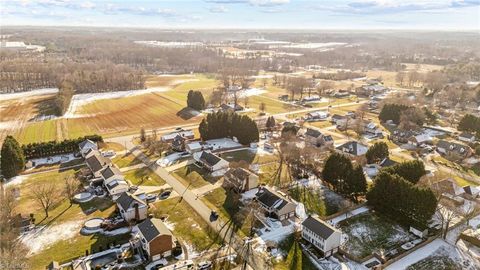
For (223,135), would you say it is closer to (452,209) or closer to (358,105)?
(452,209)

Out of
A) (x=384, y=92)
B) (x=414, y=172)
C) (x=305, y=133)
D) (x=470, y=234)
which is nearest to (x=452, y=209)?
(x=470, y=234)

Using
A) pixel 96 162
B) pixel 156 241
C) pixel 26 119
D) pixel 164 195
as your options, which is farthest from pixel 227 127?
pixel 26 119

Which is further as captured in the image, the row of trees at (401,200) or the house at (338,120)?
the house at (338,120)

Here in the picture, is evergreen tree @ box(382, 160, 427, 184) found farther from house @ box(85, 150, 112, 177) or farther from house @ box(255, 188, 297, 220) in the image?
house @ box(85, 150, 112, 177)

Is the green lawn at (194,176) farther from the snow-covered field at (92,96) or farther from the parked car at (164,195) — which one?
the snow-covered field at (92,96)

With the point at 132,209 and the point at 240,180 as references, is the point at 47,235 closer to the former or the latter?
the point at 132,209

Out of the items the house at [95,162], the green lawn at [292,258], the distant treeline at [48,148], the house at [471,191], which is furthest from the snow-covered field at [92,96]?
the house at [471,191]

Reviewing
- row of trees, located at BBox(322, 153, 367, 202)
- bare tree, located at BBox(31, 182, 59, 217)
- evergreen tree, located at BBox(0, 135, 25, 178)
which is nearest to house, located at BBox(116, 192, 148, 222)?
bare tree, located at BBox(31, 182, 59, 217)
